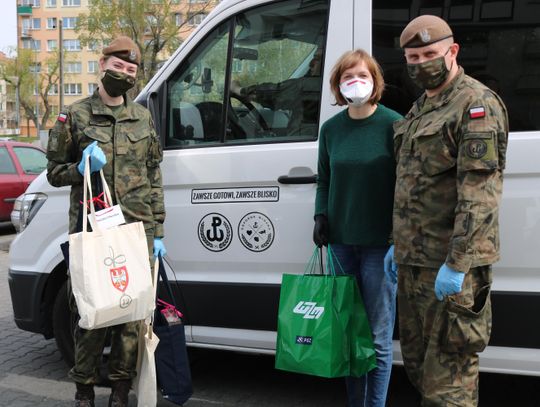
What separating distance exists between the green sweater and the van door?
1.22ft

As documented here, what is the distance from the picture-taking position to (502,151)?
7.45ft

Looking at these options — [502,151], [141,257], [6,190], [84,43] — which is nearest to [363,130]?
[502,151]

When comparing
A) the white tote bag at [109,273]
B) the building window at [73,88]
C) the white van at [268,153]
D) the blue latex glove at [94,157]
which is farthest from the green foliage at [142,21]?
the building window at [73,88]

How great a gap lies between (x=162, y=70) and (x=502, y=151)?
81.8 inches

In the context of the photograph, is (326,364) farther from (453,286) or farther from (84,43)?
(84,43)

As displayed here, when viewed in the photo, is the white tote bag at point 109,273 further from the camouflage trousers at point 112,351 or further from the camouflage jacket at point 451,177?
the camouflage jacket at point 451,177

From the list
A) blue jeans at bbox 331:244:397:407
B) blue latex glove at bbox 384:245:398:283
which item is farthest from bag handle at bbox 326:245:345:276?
blue latex glove at bbox 384:245:398:283

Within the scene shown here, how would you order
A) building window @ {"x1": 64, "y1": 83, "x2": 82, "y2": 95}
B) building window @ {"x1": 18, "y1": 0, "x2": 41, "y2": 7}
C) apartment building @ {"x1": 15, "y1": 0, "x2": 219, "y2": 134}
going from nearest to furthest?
1. apartment building @ {"x1": 15, "y1": 0, "x2": 219, "y2": 134}
2. building window @ {"x1": 64, "y1": 83, "x2": 82, "y2": 95}
3. building window @ {"x1": 18, "y1": 0, "x2": 41, "y2": 7}

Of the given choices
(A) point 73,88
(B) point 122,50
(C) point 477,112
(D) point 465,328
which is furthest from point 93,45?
(A) point 73,88

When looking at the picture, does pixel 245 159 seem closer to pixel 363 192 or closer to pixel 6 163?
pixel 363 192

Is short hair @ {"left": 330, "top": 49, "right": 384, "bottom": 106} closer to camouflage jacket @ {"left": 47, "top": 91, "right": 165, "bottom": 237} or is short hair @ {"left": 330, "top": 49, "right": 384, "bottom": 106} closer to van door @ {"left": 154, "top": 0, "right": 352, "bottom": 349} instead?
van door @ {"left": 154, "top": 0, "right": 352, "bottom": 349}

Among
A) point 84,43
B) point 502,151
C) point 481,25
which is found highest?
point 84,43

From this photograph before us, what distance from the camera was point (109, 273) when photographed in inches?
114

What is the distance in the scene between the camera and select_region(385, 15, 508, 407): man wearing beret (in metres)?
2.23
